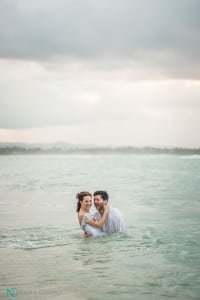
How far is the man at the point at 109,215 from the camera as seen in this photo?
11.4 metres

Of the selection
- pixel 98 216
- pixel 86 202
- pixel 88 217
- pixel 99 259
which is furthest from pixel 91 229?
pixel 99 259

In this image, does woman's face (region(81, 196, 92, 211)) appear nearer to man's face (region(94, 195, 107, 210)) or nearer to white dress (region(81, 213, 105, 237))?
man's face (region(94, 195, 107, 210))

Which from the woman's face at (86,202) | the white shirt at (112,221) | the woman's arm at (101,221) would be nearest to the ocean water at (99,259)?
the white shirt at (112,221)

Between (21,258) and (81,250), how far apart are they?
4.63 feet

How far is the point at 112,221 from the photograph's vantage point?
469 inches

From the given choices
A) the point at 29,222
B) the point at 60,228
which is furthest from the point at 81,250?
the point at 29,222

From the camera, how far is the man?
1139 centimetres

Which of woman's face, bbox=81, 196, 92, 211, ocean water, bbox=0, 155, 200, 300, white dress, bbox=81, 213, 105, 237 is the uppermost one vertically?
woman's face, bbox=81, 196, 92, 211

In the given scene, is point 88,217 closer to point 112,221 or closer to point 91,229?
point 91,229

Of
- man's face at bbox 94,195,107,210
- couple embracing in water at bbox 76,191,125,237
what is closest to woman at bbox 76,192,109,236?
couple embracing in water at bbox 76,191,125,237

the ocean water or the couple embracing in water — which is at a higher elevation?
the couple embracing in water

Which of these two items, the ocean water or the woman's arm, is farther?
the woman's arm

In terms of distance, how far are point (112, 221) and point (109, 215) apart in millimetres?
305

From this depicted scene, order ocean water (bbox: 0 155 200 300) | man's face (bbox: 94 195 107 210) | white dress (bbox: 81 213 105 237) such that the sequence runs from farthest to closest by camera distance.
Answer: white dress (bbox: 81 213 105 237)
man's face (bbox: 94 195 107 210)
ocean water (bbox: 0 155 200 300)
